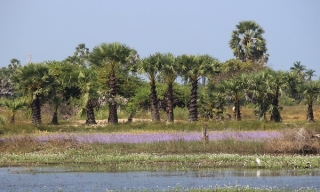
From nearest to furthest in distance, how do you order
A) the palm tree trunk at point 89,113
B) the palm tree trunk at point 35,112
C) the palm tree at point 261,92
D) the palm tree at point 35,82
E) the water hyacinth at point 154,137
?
the water hyacinth at point 154,137 → the palm tree at point 35,82 → the palm tree trunk at point 35,112 → the palm tree trunk at point 89,113 → the palm tree at point 261,92

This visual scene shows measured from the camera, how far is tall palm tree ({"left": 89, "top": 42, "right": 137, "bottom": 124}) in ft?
179

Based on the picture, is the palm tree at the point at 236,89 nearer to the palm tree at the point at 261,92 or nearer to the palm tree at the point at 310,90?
the palm tree at the point at 261,92

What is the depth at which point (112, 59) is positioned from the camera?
180ft

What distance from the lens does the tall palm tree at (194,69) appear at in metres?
55.0

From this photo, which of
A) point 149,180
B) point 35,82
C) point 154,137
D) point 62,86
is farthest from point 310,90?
point 149,180

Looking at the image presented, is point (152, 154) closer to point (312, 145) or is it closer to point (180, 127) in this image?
point (312, 145)

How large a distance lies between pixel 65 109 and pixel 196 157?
44.5m

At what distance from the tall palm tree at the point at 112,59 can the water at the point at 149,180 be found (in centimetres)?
2708

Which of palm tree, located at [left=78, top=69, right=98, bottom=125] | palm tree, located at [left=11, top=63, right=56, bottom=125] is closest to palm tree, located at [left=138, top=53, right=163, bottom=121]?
palm tree, located at [left=78, top=69, right=98, bottom=125]

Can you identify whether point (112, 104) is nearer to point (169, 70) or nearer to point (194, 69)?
point (169, 70)

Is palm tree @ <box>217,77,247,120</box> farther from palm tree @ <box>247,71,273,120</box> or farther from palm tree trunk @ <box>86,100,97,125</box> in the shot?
palm tree trunk @ <box>86,100,97,125</box>

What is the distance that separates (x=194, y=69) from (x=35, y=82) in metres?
13.2

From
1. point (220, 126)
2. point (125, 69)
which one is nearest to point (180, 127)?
point (220, 126)

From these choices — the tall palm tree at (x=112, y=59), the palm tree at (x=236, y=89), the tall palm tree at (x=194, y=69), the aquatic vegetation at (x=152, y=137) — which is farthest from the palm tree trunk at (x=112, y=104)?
the aquatic vegetation at (x=152, y=137)
